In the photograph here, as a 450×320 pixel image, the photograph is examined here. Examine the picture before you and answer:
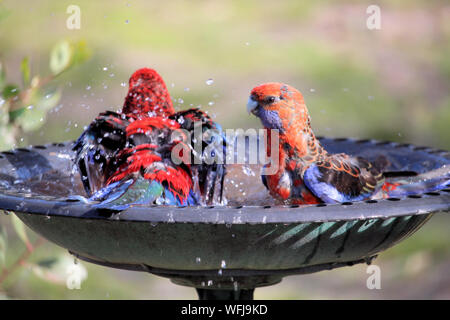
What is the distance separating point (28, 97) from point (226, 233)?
4.03 ft

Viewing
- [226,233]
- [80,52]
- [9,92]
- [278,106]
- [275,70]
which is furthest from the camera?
[275,70]

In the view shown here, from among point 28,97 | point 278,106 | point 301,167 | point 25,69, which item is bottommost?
point 301,167

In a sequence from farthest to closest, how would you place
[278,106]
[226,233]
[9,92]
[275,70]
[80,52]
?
[275,70]
[80,52]
[9,92]
[278,106]
[226,233]

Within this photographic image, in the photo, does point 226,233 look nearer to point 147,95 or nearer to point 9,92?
point 147,95

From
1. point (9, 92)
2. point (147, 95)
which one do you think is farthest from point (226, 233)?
point (9, 92)

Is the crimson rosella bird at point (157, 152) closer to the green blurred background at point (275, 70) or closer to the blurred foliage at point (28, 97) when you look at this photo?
the blurred foliage at point (28, 97)

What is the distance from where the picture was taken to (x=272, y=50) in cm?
683

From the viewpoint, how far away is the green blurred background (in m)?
5.10

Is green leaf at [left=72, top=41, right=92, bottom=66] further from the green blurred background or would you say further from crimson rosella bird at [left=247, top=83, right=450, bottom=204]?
the green blurred background

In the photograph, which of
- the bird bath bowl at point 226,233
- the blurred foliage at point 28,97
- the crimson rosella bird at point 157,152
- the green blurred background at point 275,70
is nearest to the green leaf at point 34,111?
the blurred foliage at point 28,97

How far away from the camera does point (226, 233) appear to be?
66.4 inches

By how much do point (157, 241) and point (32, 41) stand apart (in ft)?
18.3
